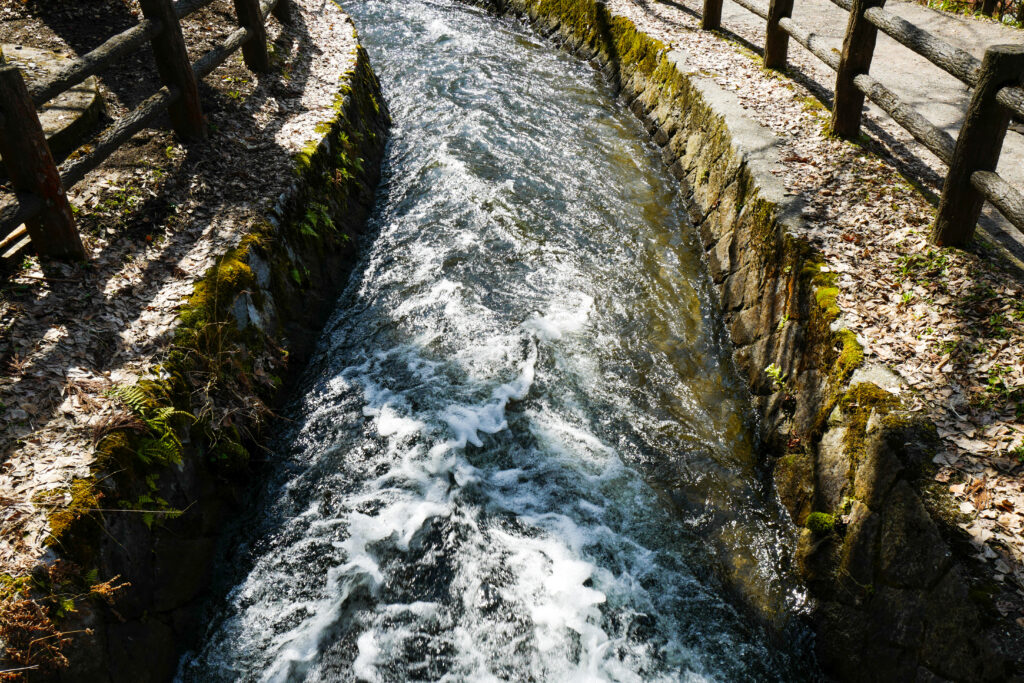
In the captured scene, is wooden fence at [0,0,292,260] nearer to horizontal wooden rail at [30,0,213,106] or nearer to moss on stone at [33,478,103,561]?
horizontal wooden rail at [30,0,213,106]

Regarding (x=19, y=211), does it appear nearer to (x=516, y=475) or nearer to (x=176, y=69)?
(x=176, y=69)

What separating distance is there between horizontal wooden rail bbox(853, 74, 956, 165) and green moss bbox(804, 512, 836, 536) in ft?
10.00

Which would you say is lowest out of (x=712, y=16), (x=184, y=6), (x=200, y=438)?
(x=200, y=438)

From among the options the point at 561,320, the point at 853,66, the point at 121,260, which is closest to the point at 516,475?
the point at 561,320

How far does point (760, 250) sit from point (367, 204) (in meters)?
4.74

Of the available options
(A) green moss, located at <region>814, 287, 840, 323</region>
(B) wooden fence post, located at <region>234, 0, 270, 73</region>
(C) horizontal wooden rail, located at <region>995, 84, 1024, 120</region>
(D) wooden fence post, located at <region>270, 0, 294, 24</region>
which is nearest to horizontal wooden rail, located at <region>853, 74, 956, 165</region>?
(C) horizontal wooden rail, located at <region>995, 84, 1024, 120</region>

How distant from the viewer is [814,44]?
7.52 m

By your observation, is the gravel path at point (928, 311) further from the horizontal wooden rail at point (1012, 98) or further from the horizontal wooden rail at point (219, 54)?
the horizontal wooden rail at point (219, 54)

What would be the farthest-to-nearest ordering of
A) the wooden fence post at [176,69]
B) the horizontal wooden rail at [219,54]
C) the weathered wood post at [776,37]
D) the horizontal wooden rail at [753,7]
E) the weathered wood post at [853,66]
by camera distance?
the horizontal wooden rail at [753,7]
the weathered wood post at [776,37]
the horizontal wooden rail at [219,54]
the weathered wood post at [853,66]
the wooden fence post at [176,69]

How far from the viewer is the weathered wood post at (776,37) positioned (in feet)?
27.9

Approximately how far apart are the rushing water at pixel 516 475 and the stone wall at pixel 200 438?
0.25 metres

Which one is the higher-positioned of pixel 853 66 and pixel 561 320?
pixel 853 66

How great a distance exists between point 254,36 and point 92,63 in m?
3.23

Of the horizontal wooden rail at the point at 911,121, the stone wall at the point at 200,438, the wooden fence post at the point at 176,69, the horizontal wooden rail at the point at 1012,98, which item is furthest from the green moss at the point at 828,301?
the wooden fence post at the point at 176,69
